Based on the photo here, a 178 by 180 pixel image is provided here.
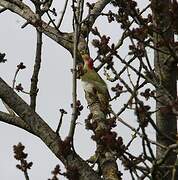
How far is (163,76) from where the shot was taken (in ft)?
16.9

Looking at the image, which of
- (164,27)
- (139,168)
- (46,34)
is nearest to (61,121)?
(139,168)

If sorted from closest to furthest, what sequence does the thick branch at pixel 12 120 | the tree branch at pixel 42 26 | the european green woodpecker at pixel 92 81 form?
the thick branch at pixel 12 120 → the european green woodpecker at pixel 92 81 → the tree branch at pixel 42 26

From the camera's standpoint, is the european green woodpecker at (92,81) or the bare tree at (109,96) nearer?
the bare tree at (109,96)

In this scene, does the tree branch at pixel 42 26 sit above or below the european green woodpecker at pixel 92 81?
above

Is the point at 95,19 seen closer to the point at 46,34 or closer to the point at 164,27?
the point at 46,34

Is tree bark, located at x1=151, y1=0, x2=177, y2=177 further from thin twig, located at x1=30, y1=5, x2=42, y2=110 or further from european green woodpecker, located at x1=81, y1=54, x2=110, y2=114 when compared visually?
thin twig, located at x1=30, y1=5, x2=42, y2=110

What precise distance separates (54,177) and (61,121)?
52cm

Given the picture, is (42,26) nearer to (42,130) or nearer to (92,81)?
(92,81)

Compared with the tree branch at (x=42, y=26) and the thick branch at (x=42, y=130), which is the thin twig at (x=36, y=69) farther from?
the thick branch at (x=42, y=130)

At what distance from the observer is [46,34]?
6.50m

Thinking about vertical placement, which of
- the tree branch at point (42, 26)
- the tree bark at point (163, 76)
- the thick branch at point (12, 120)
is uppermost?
the tree branch at point (42, 26)

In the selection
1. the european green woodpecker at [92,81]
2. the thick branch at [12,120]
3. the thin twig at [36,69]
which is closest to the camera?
the thick branch at [12,120]

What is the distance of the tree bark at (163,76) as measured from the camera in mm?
4023

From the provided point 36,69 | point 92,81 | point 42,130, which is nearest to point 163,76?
point 42,130
